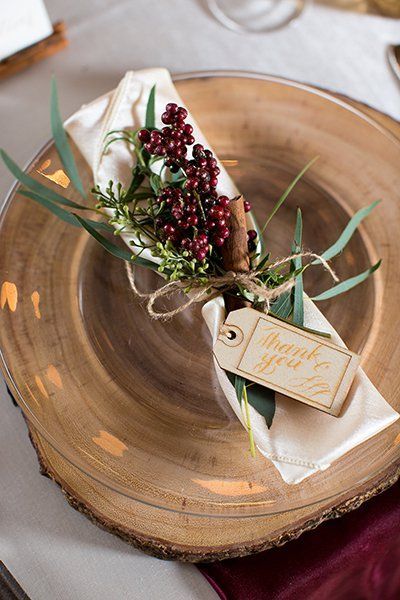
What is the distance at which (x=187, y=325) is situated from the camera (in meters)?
0.76

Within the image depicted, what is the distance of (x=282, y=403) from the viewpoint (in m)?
0.68

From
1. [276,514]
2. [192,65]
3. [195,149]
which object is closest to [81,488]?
[276,514]

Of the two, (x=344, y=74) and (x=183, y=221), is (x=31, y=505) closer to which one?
(x=183, y=221)

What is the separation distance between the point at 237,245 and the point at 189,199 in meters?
0.07

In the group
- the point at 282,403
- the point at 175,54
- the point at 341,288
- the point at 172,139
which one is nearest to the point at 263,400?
the point at 282,403

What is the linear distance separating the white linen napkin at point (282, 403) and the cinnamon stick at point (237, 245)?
0.04 metres

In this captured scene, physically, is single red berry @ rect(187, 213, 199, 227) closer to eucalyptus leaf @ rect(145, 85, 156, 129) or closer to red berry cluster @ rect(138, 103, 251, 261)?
red berry cluster @ rect(138, 103, 251, 261)

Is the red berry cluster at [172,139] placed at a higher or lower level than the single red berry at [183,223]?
higher

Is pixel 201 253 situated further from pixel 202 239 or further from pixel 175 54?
pixel 175 54

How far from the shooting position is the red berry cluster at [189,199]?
65cm

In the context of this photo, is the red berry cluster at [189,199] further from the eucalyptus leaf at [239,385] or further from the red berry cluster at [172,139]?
the eucalyptus leaf at [239,385]

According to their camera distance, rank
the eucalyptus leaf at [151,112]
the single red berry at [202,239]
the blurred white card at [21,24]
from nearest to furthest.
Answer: the single red berry at [202,239], the eucalyptus leaf at [151,112], the blurred white card at [21,24]

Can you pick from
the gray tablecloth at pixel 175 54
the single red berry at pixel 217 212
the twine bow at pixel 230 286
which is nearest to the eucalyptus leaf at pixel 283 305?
the twine bow at pixel 230 286

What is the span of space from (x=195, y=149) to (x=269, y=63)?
15.1 inches
